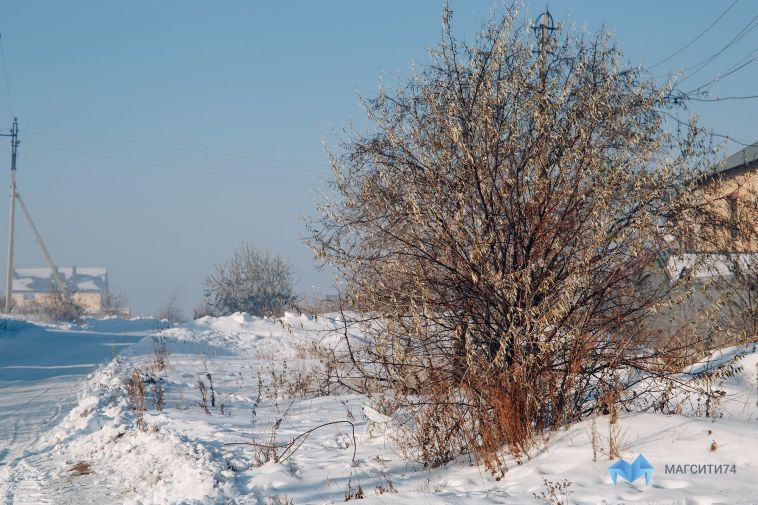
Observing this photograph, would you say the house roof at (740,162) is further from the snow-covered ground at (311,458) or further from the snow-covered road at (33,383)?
the snow-covered road at (33,383)

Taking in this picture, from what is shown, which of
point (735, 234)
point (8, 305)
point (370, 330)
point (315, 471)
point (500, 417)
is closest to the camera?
point (500, 417)

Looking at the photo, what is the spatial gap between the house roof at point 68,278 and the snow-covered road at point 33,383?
291 feet

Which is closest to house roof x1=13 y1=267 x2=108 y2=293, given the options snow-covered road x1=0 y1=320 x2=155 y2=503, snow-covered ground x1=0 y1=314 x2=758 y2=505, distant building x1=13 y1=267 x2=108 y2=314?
distant building x1=13 y1=267 x2=108 y2=314

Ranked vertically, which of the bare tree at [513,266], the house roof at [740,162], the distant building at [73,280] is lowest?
the bare tree at [513,266]

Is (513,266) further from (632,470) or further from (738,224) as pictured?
(738,224)

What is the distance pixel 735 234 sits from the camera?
46.6 ft

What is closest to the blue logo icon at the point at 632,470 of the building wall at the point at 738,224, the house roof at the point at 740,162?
the building wall at the point at 738,224

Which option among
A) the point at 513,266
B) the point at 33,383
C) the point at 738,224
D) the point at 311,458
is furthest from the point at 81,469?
the point at 738,224

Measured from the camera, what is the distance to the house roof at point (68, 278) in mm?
111500

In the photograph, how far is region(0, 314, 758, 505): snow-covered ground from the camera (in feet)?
18.5

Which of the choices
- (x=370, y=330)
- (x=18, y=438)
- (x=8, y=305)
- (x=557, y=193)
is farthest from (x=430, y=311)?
(x=8, y=305)

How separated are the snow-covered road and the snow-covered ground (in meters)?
0.05

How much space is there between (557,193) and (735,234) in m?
8.54

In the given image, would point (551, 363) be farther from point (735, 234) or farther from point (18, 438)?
point (735, 234)
